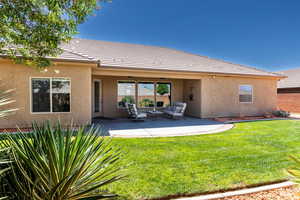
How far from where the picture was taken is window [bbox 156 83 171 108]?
14672 millimetres

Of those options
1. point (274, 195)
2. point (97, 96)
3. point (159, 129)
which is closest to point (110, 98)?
point (97, 96)

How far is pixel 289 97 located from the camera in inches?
834

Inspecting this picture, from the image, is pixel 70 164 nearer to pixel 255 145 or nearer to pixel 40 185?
pixel 40 185

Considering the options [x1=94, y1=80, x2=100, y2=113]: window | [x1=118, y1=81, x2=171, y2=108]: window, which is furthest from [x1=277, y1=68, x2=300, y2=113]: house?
[x1=94, y1=80, x2=100, y2=113]: window

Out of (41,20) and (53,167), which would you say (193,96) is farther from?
(53,167)

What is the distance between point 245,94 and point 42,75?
47.8 ft

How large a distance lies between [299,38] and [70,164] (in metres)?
23.8

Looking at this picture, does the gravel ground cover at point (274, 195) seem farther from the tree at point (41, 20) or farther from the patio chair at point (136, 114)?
the patio chair at point (136, 114)

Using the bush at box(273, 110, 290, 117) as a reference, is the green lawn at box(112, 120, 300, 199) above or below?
below

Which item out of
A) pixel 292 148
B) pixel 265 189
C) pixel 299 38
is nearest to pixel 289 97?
pixel 299 38

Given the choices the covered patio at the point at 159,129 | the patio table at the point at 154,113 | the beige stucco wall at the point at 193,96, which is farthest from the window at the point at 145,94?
the covered patio at the point at 159,129

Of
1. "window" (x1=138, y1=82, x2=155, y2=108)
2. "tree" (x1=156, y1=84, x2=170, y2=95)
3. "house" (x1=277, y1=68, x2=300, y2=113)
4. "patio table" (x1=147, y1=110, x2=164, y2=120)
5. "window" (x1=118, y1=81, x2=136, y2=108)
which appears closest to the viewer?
"patio table" (x1=147, y1=110, x2=164, y2=120)

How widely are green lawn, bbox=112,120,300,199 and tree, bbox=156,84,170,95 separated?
7.86m

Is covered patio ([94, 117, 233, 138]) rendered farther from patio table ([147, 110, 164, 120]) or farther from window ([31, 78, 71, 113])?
patio table ([147, 110, 164, 120])
